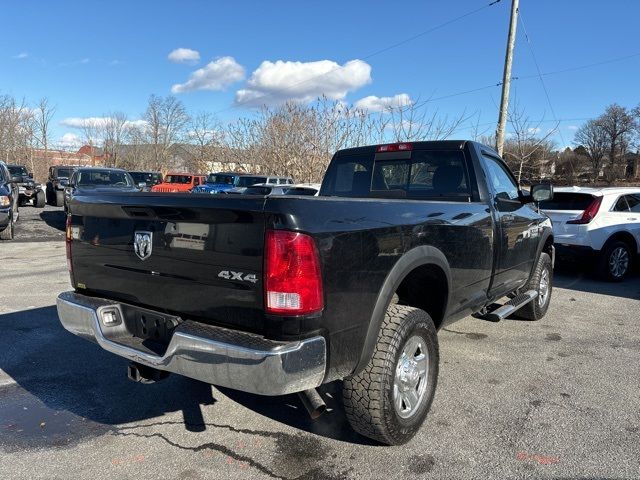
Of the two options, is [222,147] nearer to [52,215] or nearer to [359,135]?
[359,135]

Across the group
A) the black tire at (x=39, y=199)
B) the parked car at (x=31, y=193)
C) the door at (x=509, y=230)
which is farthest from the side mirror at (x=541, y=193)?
the black tire at (x=39, y=199)

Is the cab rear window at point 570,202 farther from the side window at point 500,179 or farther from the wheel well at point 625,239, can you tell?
the side window at point 500,179

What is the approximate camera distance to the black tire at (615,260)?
819 cm

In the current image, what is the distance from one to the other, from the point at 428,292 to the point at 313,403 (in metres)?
1.28

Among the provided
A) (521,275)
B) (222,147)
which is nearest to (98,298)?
(521,275)

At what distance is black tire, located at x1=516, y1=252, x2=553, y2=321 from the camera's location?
5.54m

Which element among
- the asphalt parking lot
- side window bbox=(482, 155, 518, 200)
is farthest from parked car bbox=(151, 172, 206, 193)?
side window bbox=(482, 155, 518, 200)

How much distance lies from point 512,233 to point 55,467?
13.1 feet

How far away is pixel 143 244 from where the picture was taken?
2.79 metres

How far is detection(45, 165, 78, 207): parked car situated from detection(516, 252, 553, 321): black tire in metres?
17.6

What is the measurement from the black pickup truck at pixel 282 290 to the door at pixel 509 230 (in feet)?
1.84

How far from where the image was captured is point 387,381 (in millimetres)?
2730

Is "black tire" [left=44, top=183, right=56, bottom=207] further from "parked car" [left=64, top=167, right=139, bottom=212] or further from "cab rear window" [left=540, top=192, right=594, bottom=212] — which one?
"cab rear window" [left=540, top=192, right=594, bottom=212]

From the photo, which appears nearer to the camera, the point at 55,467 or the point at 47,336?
the point at 55,467
